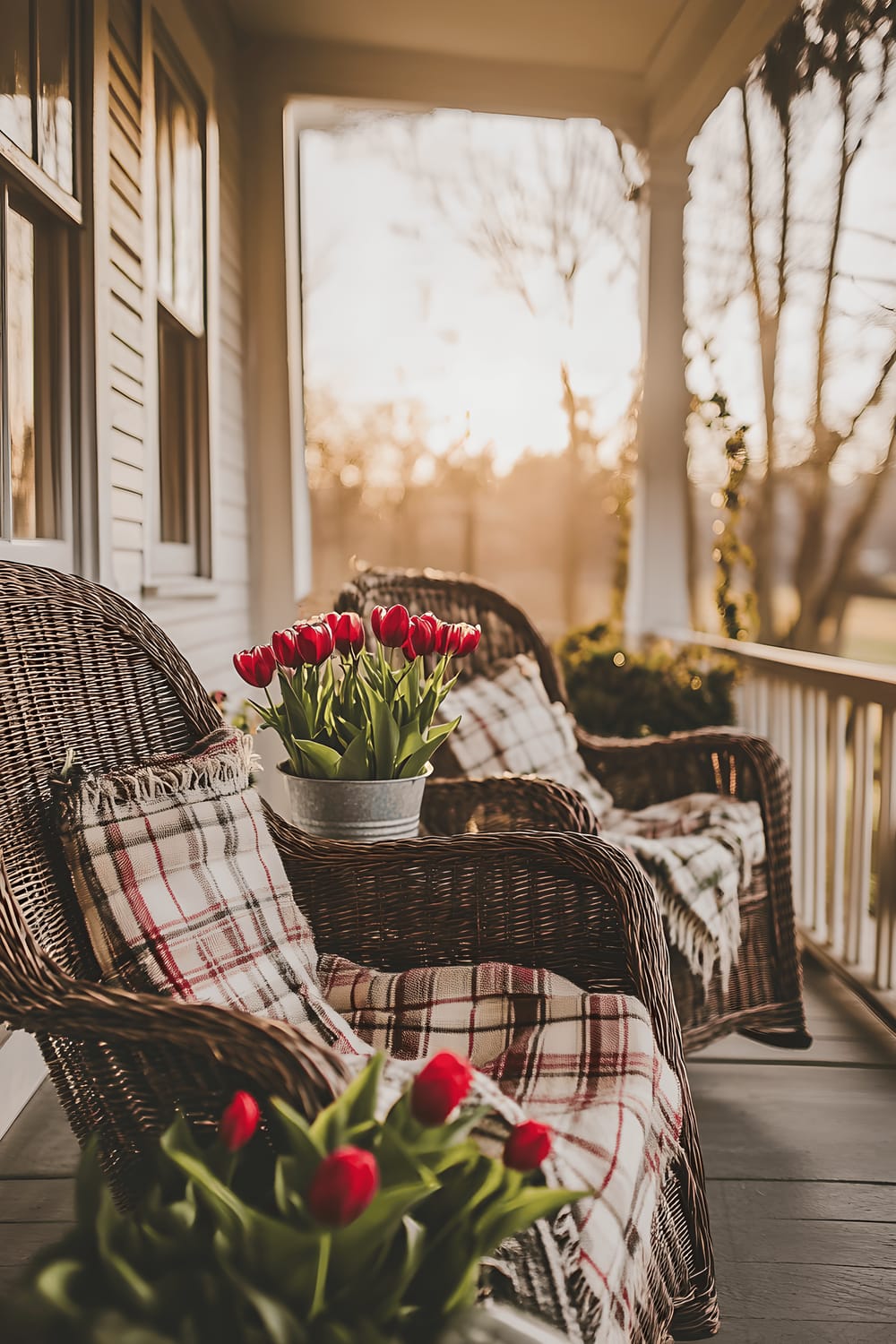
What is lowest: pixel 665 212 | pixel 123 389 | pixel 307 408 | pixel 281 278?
pixel 123 389

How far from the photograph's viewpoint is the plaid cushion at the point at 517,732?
2.17 metres

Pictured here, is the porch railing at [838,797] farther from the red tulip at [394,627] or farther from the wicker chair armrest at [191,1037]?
the wicker chair armrest at [191,1037]

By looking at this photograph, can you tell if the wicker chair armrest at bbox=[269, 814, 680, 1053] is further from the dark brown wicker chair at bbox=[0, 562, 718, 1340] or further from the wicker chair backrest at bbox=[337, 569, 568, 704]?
the wicker chair backrest at bbox=[337, 569, 568, 704]

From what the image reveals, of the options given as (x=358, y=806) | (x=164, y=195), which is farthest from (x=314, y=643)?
(x=164, y=195)

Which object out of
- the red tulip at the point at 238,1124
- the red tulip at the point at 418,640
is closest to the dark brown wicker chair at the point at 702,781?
the red tulip at the point at 418,640

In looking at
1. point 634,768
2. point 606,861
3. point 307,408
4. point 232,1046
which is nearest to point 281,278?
point 307,408

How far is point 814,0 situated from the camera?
3051 mm

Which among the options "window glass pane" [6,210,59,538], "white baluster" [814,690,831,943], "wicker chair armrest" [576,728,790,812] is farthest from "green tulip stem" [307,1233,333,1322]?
"white baluster" [814,690,831,943]

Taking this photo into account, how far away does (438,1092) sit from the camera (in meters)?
0.72

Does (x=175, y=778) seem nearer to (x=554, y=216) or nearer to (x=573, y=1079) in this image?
(x=573, y=1079)

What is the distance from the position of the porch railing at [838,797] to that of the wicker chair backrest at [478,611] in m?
0.73

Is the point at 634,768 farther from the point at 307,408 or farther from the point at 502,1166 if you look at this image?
the point at 307,408

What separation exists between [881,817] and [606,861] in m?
1.27

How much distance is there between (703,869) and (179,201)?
8.26 feet
